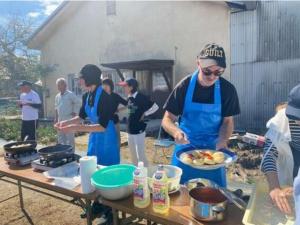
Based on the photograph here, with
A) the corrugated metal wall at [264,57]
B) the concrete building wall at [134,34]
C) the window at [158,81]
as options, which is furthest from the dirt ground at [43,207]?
the window at [158,81]

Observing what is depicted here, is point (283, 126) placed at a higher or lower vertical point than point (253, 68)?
lower

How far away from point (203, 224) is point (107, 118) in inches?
67.1

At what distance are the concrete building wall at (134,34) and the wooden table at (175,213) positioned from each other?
27.3 feet

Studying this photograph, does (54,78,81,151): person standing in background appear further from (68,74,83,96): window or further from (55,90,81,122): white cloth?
(68,74,83,96): window

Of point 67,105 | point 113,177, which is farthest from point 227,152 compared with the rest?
point 67,105

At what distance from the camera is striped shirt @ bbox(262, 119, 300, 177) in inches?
72.8

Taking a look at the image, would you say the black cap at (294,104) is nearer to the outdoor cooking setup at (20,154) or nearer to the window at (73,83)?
the outdoor cooking setup at (20,154)

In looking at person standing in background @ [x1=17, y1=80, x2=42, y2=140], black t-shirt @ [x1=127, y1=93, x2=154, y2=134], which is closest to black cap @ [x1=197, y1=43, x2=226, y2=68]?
black t-shirt @ [x1=127, y1=93, x2=154, y2=134]

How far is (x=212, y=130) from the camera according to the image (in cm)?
269

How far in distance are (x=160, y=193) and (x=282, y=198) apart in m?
0.75

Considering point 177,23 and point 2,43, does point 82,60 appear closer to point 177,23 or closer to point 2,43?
point 177,23

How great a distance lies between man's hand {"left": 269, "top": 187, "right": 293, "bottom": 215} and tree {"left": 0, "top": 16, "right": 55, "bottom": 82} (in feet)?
78.3

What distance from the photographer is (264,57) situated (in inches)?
365

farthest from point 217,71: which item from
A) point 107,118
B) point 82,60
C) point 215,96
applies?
point 82,60
